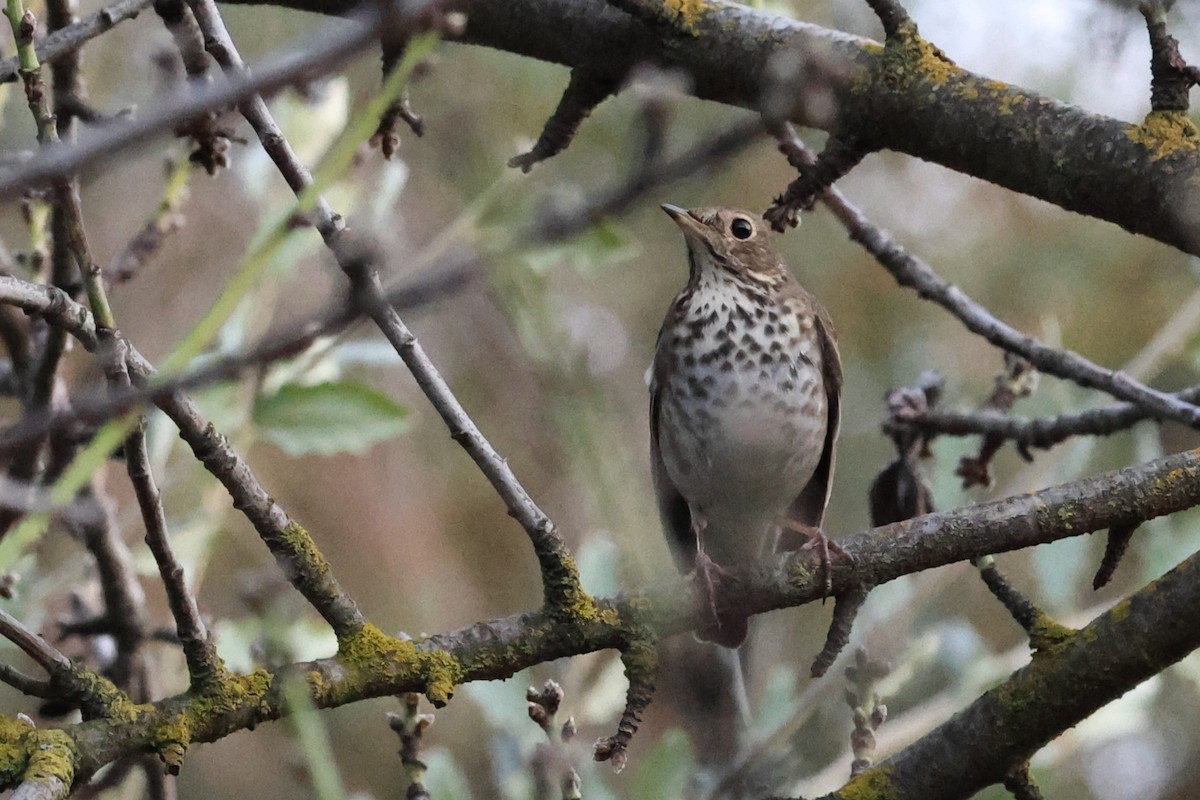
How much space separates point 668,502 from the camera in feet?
11.7

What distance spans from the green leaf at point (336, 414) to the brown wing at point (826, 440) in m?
1.10

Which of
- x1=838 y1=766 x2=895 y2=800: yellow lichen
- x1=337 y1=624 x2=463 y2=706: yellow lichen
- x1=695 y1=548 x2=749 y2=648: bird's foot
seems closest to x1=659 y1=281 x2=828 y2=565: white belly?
x1=695 y1=548 x2=749 y2=648: bird's foot

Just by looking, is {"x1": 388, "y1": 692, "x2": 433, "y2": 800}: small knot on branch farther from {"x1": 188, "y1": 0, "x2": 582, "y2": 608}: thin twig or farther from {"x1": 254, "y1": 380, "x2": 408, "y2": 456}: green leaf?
{"x1": 254, "y1": 380, "x2": 408, "y2": 456}: green leaf

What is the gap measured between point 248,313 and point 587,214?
2.48m

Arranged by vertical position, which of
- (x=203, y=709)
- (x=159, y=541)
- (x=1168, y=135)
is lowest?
(x=203, y=709)

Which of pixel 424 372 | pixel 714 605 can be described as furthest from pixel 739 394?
pixel 424 372

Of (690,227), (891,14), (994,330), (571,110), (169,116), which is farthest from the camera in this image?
(690,227)

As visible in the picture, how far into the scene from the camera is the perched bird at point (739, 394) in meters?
3.17

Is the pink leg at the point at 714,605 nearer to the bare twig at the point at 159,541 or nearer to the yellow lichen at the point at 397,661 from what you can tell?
the yellow lichen at the point at 397,661

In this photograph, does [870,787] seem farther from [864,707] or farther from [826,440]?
[826,440]

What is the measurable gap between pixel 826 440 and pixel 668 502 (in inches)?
16.8

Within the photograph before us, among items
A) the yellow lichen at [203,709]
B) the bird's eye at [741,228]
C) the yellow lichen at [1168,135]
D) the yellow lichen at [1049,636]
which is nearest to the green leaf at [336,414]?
the yellow lichen at [203,709]

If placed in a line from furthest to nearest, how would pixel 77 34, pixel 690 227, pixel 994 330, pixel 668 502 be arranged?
pixel 668 502, pixel 690 227, pixel 994 330, pixel 77 34

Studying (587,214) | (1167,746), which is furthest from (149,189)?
(587,214)
